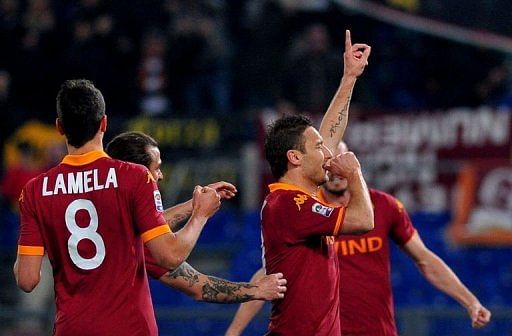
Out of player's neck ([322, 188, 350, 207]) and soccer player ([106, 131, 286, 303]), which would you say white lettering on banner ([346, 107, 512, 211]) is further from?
soccer player ([106, 131, 286, 303])

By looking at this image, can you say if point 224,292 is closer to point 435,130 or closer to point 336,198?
point 336,198

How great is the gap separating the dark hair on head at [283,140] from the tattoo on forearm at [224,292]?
68 centimetres

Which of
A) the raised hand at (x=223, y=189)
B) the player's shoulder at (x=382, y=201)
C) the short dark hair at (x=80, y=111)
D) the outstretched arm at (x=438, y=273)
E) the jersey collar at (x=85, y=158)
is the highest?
the short dark hair at (x=80, y=111)

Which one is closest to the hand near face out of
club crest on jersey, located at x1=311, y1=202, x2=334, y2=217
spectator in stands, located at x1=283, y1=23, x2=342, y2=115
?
club crest on jersey, located at x1=311, y1=202, x2=334, y2=217

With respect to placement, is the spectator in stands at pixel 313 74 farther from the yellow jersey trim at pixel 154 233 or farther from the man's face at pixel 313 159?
the yellow jersey trim at pixel 154 233

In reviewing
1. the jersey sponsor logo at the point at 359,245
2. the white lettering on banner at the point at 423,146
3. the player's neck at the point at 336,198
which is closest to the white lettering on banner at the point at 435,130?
the white lettering on banner at the point at 423,146

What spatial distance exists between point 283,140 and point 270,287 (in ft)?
2.72

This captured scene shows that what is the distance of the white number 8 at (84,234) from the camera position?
5.72 m

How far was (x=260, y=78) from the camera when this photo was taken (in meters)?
15.2

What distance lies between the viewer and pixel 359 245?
7602 mm

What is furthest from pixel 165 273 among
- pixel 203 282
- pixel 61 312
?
pixel 61 312

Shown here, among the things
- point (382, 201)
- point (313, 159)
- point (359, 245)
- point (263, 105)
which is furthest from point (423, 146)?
point (313, 159)

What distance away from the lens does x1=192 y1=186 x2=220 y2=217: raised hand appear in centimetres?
583

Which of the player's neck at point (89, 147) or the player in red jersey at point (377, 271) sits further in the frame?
the player in red jersey at point (377, 271)
